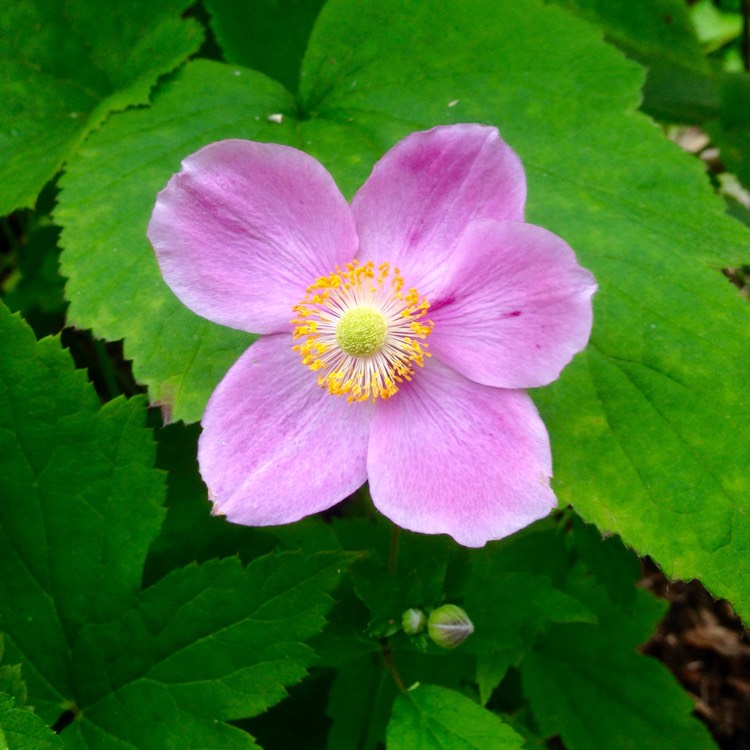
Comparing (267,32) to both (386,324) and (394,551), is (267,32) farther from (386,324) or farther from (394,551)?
(394,551)

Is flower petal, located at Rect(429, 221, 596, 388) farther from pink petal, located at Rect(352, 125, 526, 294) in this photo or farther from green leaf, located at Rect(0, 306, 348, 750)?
green leaf, located at Rect(0, 306, 348, 750)

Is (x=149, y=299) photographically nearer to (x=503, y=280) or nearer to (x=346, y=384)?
(x=346, y=384)

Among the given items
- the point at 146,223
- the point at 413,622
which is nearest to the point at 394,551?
the point at 413,622

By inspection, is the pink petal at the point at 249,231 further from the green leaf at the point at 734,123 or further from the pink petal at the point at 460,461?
the green leaf at the point at 734,123

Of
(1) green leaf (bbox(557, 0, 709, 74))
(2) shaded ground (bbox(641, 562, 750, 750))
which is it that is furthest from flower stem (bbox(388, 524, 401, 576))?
(1) green leaf (bbox(557, 0, 709, 74))

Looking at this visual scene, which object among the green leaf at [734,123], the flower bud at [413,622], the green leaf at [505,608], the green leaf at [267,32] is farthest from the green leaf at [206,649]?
the green leaf at [734,123]
